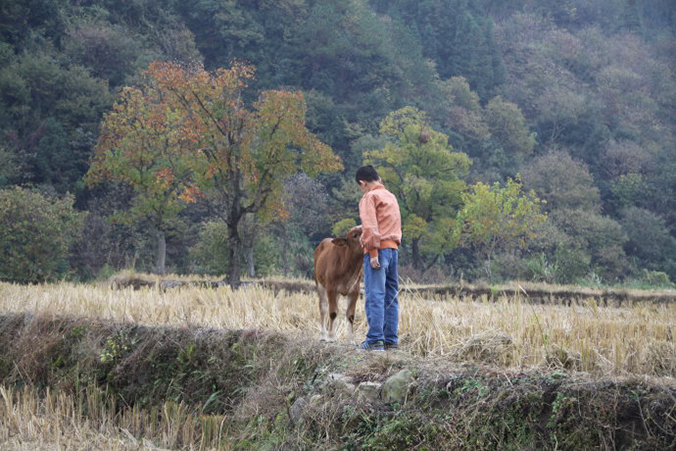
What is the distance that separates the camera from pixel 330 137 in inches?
1849

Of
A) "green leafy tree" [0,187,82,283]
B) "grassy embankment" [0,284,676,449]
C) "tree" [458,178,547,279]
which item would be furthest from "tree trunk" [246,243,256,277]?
"grassy embankment" [0,284,676,449]

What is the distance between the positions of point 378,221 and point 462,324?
57.4 inches

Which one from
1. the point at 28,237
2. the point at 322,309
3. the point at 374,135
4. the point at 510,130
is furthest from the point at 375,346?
the point at 510,130

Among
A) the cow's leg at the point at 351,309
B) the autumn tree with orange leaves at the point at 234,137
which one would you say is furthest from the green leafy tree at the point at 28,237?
the cow's leg at the point at 351,309

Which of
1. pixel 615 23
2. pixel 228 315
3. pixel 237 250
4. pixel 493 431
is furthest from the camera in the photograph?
pixel 615 23

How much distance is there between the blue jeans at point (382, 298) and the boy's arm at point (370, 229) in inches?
5.6

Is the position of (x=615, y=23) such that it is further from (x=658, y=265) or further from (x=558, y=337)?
(x=558, y=337)

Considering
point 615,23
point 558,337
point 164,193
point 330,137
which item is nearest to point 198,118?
point 164,193

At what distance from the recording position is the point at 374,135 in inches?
1861

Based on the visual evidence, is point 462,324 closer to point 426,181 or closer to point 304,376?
point 304,376

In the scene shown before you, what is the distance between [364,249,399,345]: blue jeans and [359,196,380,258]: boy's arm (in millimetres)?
142

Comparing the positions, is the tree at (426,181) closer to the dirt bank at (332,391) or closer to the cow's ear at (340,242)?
the dirt bank at (332,391)

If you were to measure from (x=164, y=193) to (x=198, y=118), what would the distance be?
26.1ft

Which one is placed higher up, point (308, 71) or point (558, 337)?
point (308, 71)
